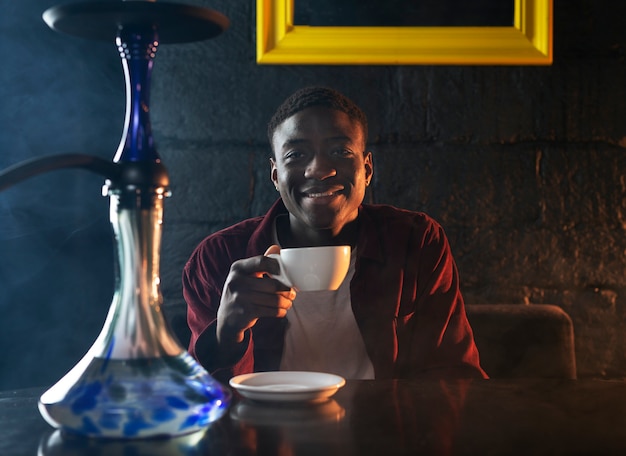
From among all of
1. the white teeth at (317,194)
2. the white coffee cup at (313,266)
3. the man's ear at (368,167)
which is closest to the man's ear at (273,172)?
the white teeth at (317,194)

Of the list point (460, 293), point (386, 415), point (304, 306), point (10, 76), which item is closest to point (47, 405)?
point (386, 415)

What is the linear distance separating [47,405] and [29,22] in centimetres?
136

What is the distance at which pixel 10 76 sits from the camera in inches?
71.4

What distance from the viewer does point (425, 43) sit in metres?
1.77

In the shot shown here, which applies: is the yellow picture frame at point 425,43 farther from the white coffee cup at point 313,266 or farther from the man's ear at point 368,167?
the white coffee cup at point 313,266

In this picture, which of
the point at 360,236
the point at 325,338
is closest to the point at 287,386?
the point at 325,338

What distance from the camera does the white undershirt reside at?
1.59 meters

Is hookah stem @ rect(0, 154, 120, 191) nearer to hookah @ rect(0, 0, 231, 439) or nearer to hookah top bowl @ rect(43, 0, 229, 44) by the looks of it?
hookah @ rect(0, 0, 231, 439)

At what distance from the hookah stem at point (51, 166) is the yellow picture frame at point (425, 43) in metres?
1.11

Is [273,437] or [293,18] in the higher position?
[293,18]

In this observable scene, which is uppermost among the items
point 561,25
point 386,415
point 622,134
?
point 561,25

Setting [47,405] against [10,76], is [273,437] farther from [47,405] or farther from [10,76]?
[10,76]

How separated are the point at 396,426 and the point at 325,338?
0.82 m

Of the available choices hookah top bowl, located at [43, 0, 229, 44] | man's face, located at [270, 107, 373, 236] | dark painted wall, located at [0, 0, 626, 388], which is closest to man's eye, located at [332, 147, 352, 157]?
man's face, located at [270, 107, 373, 236]
